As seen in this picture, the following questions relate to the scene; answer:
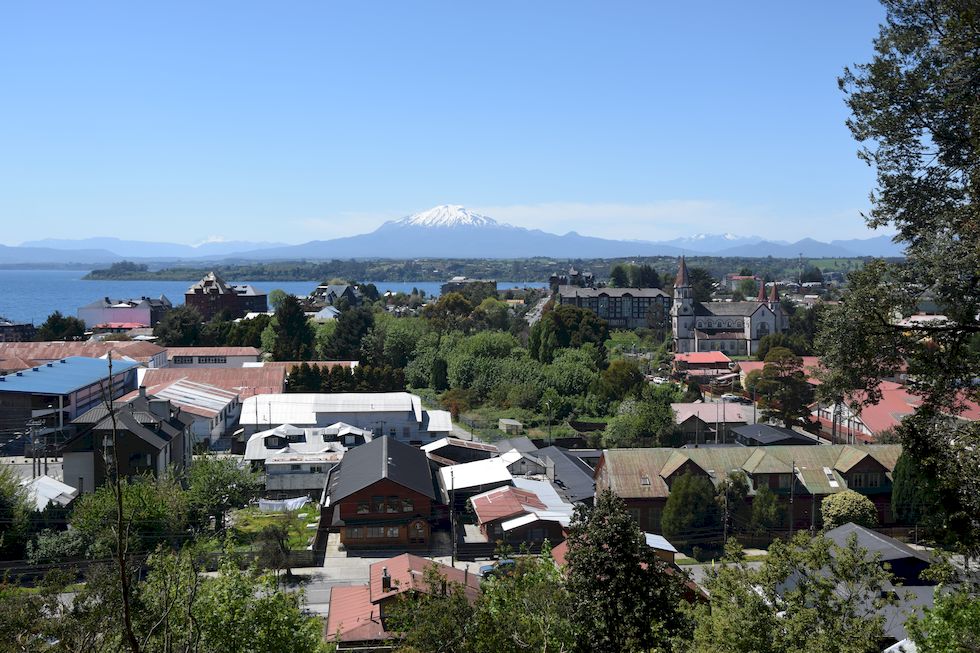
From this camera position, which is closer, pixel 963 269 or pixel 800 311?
pixel 963 269

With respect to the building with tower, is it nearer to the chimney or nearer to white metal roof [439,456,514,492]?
white metal roof [439,456,514,492]

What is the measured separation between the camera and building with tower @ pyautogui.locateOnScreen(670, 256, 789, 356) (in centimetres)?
4172

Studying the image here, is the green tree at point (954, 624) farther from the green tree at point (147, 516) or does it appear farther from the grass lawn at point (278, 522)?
the grass lawn at point (278, 522)

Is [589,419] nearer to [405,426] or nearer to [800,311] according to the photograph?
[405,426]

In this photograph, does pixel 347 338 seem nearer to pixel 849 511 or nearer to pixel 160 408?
pixel 160 408

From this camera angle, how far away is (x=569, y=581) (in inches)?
292

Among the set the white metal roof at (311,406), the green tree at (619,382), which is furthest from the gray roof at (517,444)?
the green tree at (619,382)

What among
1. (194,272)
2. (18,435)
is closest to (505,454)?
(18,435)

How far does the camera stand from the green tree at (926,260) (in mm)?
5117

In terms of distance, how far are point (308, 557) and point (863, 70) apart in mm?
11995

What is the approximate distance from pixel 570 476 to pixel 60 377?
14136 millimetres

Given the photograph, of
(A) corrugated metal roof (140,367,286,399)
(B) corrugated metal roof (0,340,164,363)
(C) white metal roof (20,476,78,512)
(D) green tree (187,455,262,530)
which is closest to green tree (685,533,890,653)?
(D) green tree (187,455,262,530)

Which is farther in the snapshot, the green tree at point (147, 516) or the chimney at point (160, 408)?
the chimney at point (160, 408)

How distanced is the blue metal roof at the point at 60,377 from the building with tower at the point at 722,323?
26096 mm
